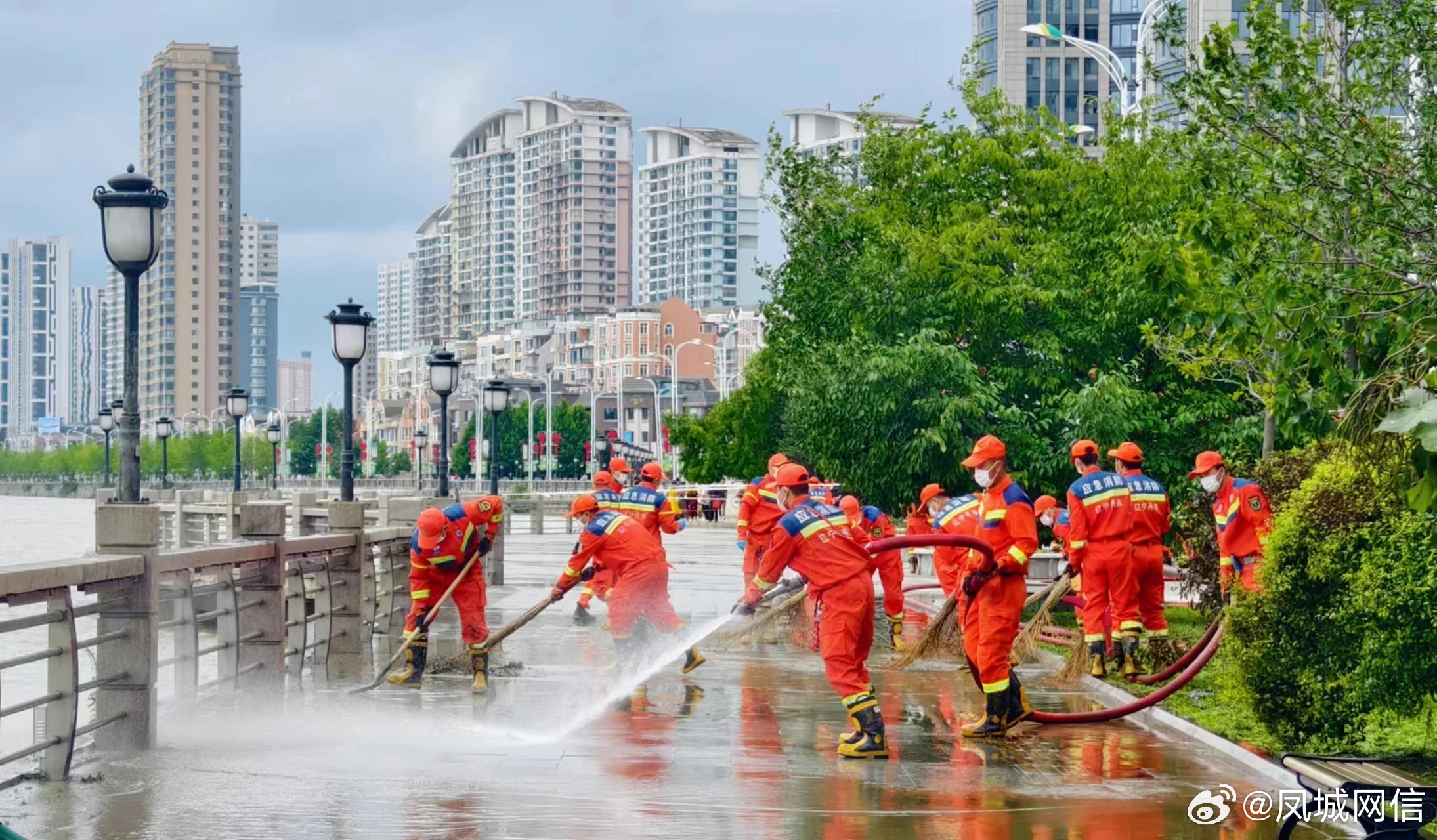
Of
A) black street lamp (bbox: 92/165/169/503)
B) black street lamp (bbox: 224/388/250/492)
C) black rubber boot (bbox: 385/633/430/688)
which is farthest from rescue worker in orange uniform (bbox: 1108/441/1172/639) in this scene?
black street lamp (bbox: 224/388/250/492)

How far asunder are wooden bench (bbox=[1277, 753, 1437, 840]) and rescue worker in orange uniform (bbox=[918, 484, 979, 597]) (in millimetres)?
4579

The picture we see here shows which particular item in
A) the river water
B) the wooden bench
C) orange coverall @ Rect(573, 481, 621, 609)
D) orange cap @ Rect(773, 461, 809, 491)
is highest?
orange cap @ Rect(773, 461, 809, 491)

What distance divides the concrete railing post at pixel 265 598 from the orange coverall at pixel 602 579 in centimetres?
254

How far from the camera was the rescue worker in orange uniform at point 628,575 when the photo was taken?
15.1 m

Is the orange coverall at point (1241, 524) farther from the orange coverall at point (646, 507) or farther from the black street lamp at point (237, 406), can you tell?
the black street lamp at point (237, 406)

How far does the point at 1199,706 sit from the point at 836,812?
16.8 feet

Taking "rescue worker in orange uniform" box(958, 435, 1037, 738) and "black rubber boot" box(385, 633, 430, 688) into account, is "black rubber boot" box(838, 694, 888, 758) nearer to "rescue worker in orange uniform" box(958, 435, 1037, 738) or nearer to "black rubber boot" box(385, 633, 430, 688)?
"rescue worker in orange uniform" box(958, 435, 1037, 738)

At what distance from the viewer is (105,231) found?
11188 mm

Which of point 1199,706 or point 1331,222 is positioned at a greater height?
point 1331,222

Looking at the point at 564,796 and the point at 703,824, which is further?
the point at 564,796

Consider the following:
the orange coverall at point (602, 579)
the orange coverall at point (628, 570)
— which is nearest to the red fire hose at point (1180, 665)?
the orange coverall at point (628, 570)

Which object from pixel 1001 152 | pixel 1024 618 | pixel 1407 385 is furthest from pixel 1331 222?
pixel 1001 152

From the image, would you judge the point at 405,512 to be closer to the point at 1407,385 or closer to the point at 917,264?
the point at 917,264

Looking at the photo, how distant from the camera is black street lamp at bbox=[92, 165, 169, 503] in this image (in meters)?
11.0
